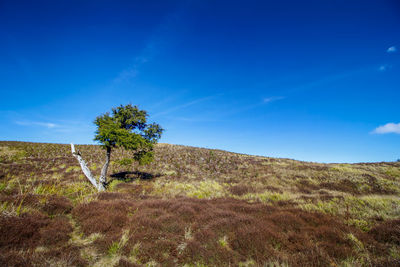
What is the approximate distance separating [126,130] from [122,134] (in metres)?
0.57

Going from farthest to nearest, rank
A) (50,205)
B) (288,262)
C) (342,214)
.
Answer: (342,214)
(50,205)
(288,262)

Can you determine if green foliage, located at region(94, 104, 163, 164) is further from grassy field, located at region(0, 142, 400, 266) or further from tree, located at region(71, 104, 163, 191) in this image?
grassy field, located at region(0, 142, 400, 266)

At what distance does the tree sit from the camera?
12.3m

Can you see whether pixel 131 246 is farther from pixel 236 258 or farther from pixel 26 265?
pixel 236 258

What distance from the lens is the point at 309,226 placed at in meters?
6.32

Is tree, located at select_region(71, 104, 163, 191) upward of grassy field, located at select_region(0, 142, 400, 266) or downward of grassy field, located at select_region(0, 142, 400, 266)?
upward

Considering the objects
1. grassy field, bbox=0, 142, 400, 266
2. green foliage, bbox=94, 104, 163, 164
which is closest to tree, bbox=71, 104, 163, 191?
green foliage, bbox=94, 104, 163, 164

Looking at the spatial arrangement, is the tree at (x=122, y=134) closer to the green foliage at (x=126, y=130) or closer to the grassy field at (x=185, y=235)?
the green foliage at (x=126, y=130)

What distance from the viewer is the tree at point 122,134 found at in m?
12.3

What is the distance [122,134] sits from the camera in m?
12.7

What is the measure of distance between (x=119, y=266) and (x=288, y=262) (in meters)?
4.30

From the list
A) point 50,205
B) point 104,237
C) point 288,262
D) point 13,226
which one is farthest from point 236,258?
point 50,205

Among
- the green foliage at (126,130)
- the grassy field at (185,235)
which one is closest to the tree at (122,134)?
the green foliage at (126,130)

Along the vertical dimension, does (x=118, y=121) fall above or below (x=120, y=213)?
above
